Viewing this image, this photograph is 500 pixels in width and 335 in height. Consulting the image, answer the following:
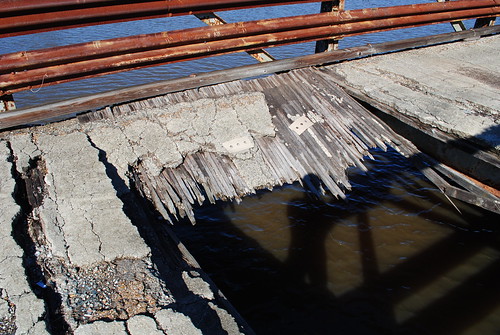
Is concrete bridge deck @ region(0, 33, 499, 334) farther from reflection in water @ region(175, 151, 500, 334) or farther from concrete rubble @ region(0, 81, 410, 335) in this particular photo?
reflection in water @ region(175, 151, 500, 334)

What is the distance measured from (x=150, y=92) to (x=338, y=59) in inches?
119

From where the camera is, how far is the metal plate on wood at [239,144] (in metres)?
4.39

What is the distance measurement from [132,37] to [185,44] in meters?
0.69

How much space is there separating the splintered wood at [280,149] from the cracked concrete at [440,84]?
0.45 meters

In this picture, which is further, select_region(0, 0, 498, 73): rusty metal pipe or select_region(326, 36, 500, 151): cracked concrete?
select_region(326, 36, 500, 151): cracked concrete

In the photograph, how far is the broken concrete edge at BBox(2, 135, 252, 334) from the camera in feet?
7.80

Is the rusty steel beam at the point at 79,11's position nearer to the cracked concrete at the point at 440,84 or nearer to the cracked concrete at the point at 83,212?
the cracked concrete at the point at 83,212

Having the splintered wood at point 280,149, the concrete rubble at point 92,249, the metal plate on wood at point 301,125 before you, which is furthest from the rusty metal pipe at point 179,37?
the metal plate on wood at point 301,125

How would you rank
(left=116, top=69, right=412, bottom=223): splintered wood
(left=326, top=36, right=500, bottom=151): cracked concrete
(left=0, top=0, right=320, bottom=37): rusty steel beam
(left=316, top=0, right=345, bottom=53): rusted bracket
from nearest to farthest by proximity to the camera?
(left=116, top=69, right=412, bottom=223): splintered wood → (left=0, top=0, right=320, bottom=37): rusty steel beam → (left=326, top=36, right=500, bottom=151): cracked concrete → (left=316, top=0, right=345, bottom=53): rusted bracket

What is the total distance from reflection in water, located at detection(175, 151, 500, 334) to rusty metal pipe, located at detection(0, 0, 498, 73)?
2.29 meters

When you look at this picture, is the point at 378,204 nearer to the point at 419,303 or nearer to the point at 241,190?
the point at 419,303

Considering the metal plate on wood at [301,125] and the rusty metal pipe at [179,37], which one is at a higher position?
the rusty metal pipe at [179,37]

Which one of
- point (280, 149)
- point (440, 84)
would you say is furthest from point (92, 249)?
point (440, 84)

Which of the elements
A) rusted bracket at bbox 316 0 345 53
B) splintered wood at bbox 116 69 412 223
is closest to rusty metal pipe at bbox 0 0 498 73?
rusted bracket at bbox 316 0 345 53
